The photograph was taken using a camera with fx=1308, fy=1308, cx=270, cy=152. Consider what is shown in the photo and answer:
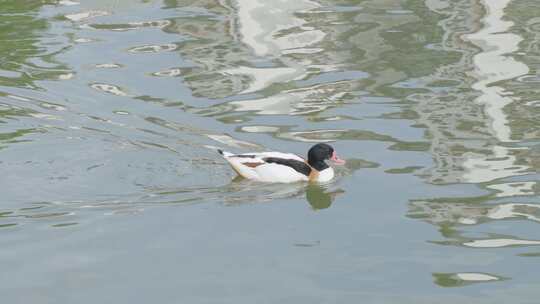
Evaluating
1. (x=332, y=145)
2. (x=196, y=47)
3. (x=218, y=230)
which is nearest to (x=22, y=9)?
(x=196, y=47)

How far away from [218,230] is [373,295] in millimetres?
2129

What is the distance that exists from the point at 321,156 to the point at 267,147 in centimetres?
116

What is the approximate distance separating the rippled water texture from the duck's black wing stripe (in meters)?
0.24

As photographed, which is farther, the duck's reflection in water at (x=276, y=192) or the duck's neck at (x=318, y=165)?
the duck's neck at (x=318, y=165)

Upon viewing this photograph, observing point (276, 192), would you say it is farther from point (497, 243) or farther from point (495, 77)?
point (495, 77)

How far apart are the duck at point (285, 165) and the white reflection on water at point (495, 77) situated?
4.89 ft

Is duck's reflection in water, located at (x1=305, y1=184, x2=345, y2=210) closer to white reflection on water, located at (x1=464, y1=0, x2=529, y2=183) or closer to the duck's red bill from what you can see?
the duck's red bill

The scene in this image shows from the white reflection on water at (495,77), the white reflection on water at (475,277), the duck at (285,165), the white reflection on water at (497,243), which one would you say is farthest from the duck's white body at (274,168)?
the white reflection on water at (475,277)

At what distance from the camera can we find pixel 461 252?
37.8 feet

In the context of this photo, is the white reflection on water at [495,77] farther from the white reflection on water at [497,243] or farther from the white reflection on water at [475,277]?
the white reflection on water at [475,277]

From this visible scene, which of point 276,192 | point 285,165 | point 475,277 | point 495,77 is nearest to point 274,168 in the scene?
point 285,165

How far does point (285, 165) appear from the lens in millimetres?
13781

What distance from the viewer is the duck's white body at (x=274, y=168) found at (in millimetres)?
13742

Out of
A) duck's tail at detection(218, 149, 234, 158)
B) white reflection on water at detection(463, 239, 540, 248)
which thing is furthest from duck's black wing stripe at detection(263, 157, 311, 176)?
white reflection on water at detection(463, 239, 540, 248)
